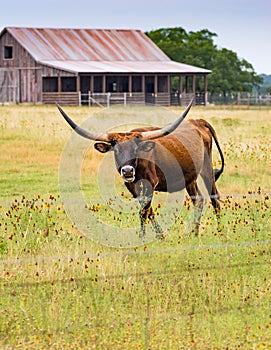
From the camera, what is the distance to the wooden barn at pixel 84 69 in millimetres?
53969

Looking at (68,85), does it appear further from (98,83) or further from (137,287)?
(137,287)

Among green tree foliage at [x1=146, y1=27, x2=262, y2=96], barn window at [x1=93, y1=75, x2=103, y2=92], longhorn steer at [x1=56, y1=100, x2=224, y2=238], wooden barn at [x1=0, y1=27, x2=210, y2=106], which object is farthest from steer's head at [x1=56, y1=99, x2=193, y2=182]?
green tree foliage at [x1=146, y1=27, x2=262, y2=96]

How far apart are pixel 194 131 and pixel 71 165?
7676 millimetres

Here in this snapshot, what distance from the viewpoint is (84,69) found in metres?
52.2

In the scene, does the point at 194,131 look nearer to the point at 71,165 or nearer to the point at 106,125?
the point at 71,165

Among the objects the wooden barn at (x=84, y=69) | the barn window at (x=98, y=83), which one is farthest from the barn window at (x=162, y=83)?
the barn window at (x=98, y=83)

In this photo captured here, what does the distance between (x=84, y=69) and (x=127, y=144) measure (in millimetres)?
42777

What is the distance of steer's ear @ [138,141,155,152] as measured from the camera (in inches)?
399

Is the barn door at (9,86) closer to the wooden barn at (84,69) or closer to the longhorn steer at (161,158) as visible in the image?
the wooden barn at (84,69)

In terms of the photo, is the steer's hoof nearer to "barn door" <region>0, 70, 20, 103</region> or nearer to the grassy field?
the grassy field

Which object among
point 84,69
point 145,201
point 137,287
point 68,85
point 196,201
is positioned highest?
point 84,69

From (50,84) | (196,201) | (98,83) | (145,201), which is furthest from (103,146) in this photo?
(98,83)

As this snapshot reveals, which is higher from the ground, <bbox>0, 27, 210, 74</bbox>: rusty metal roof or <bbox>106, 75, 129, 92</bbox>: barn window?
<bbox>0, 27, 210, 74</bbox>: rusty metal roof

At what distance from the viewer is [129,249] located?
9.13 m
